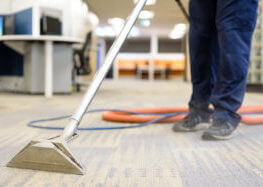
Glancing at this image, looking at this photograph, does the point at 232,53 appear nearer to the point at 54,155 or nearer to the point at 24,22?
the point at 54,155

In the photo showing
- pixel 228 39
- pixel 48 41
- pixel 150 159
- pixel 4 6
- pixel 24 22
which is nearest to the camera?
pixel 150 159

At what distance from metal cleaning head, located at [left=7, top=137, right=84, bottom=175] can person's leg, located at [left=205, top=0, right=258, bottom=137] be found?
582 millimetres

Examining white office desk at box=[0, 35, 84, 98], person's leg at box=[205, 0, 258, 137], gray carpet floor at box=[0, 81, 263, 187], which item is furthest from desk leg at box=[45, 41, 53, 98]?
person's leg at box=[205, 0, 258, 137]

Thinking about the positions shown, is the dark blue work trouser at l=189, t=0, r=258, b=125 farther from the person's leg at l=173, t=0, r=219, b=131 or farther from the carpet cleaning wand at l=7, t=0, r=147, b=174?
the carpet cleaning wand at l=7, t=0, r=147, b=174

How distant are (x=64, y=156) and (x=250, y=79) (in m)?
3.90

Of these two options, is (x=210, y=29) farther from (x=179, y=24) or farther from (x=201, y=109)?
(x=179, y=24)

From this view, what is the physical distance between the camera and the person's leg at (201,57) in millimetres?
1230

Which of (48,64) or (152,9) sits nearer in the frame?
(48,64)

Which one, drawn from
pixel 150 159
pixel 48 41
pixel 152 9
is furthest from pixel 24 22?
pixel 152 9

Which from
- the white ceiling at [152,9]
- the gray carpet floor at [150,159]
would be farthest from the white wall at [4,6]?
the white ceiling at [152,9]

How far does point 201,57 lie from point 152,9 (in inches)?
269

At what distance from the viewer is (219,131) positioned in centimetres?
111

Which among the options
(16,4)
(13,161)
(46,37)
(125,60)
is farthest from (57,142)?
(125,60)

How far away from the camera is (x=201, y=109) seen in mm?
1316
